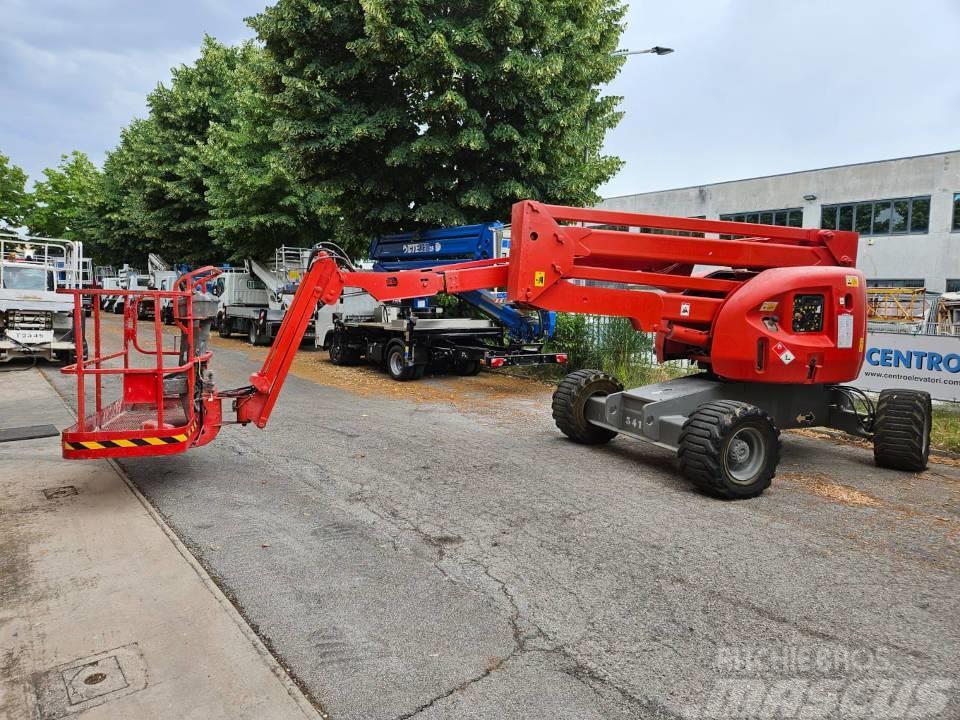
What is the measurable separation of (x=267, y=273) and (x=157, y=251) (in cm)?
1504

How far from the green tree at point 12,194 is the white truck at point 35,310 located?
37794 millimetres

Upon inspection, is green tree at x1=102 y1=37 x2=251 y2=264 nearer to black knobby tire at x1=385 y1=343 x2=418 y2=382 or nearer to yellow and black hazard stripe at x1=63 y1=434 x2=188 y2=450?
black knobby tire at x1=385 y1=343 x2=418 y2=382

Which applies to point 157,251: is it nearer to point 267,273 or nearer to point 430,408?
point 267,273

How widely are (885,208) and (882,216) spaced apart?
374 millimetres

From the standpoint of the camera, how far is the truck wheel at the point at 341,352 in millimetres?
16641

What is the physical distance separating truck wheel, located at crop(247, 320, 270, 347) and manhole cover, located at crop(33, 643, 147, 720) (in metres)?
20.0

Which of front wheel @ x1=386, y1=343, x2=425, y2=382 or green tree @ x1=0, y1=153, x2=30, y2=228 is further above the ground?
green tree @ x1=0, y1=153, x2=30, y2=228

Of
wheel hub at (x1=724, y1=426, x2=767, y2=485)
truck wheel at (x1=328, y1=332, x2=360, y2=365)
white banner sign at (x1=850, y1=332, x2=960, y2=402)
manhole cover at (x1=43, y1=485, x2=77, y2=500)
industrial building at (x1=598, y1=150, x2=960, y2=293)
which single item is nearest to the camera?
manhole cover at (x1=43, y1=485, x2=77, y2=500)

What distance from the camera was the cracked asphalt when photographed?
3.35 m

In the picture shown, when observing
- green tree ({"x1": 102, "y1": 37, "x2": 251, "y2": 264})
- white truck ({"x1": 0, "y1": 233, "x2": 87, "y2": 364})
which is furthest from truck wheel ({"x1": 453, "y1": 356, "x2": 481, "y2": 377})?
green tree ({"x1": 102, "y1": 37, "x2": 251, "y2": 264})

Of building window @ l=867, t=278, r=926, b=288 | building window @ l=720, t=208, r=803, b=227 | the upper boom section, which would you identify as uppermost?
building window @ l=720, t=208, r=803, b=227

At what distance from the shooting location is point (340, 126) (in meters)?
14.2

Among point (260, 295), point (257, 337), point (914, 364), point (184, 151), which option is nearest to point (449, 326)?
point (914, 364)

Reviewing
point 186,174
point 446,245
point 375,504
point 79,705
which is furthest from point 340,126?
point 186,174
